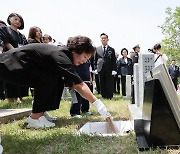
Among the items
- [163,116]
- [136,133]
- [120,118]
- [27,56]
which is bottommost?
[120,118]

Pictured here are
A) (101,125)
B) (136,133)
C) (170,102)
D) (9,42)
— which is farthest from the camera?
(9,42)

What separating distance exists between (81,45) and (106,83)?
5206 millimetres

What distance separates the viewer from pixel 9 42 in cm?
525

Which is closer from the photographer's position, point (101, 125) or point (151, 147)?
point (151, 147)

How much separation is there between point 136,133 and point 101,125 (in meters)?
0.90

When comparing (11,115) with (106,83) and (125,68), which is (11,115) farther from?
(125,68)

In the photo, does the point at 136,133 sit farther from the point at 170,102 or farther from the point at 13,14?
the point at 13,14

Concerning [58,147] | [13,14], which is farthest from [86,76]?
[58,147]

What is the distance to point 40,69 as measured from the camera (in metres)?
3.39

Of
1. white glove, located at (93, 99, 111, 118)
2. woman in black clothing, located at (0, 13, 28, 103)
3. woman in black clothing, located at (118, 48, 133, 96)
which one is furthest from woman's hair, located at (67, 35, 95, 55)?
woman in black clothing, located at (118, 48, 133, 96)

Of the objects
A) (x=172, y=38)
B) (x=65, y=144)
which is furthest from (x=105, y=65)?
(x=172, y=38)

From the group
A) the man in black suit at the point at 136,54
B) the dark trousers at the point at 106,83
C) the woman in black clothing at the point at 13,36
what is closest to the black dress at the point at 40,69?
the woman in black clothing at the point at 13,36

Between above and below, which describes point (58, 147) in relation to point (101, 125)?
above

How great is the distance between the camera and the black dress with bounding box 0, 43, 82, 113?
3.08 meters
